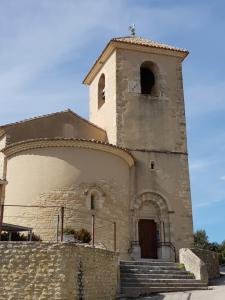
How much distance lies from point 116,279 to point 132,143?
342 inches

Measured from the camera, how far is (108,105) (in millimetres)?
23281

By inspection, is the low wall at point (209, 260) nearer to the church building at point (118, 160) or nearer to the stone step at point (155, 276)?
the church building at point (118, 160)

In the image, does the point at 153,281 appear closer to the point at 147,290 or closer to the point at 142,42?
the point at 147,290

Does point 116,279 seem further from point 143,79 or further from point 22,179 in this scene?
point 143,79

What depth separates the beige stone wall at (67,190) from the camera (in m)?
17.2

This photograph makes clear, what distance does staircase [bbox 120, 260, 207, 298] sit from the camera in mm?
14516

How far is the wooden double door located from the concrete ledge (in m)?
2.89

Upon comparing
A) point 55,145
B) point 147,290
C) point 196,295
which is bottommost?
point 196,295

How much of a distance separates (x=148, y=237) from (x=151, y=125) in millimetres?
5650

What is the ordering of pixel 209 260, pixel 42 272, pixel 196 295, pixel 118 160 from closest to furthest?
pixel 42 272 < pixel 196 295 < pixel 118 160 < pixel 209 260

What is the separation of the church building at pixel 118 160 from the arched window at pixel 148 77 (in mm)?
56

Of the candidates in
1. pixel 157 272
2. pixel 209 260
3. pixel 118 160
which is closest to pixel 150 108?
pixel 118 160

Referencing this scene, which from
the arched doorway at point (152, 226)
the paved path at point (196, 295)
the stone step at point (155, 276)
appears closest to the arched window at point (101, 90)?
the arched doorway at point (152, 226)

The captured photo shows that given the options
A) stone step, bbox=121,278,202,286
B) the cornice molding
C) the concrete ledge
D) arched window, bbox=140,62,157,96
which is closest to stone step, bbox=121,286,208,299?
stone step, bbox=121,278,202,286
